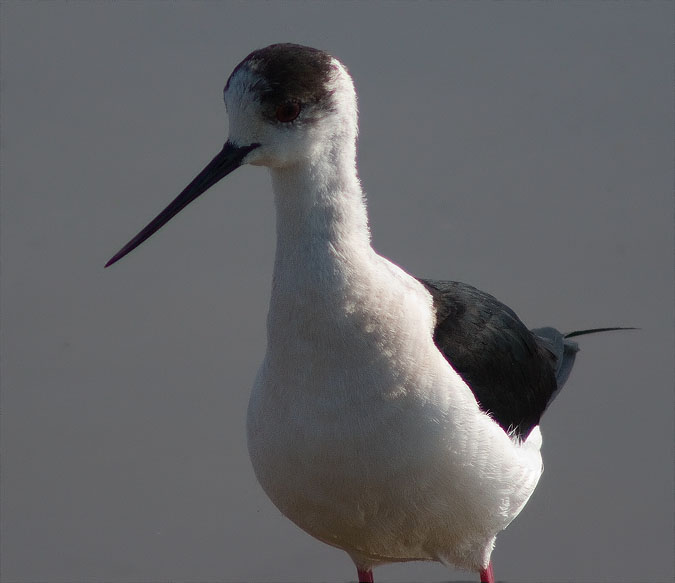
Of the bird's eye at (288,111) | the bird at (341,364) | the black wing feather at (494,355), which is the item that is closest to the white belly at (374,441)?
the bird at (341,364)

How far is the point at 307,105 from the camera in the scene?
120 inches

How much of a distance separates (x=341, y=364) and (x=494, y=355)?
0.83m

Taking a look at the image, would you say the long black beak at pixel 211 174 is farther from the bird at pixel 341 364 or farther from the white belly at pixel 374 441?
the white belly at pixel 374 441

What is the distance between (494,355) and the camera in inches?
150

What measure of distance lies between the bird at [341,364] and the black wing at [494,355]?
3 cm

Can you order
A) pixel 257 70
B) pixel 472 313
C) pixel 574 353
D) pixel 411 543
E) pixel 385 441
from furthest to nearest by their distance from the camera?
pixel 574 353 → pixel 472 313 → pixel 411 543 → pixel 385 441 → pixel 257 70

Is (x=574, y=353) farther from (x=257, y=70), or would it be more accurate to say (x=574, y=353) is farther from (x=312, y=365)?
(x=257, y=70)

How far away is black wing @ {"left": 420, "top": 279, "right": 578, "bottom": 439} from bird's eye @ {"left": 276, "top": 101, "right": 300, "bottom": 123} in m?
0.91

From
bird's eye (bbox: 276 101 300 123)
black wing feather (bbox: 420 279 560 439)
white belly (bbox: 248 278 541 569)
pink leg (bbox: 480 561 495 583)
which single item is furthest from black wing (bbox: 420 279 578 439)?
bird's eye (bbox: 276 101 300 123)

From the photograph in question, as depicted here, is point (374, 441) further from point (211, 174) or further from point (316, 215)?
point (211, 174)

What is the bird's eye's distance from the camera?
303cm


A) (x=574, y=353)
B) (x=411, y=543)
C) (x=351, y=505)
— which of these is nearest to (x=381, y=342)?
(x=351, y=505)

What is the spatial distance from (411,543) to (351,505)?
34cm

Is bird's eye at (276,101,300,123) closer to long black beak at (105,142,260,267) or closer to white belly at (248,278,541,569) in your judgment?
long black beak at (105,142,260,267)
